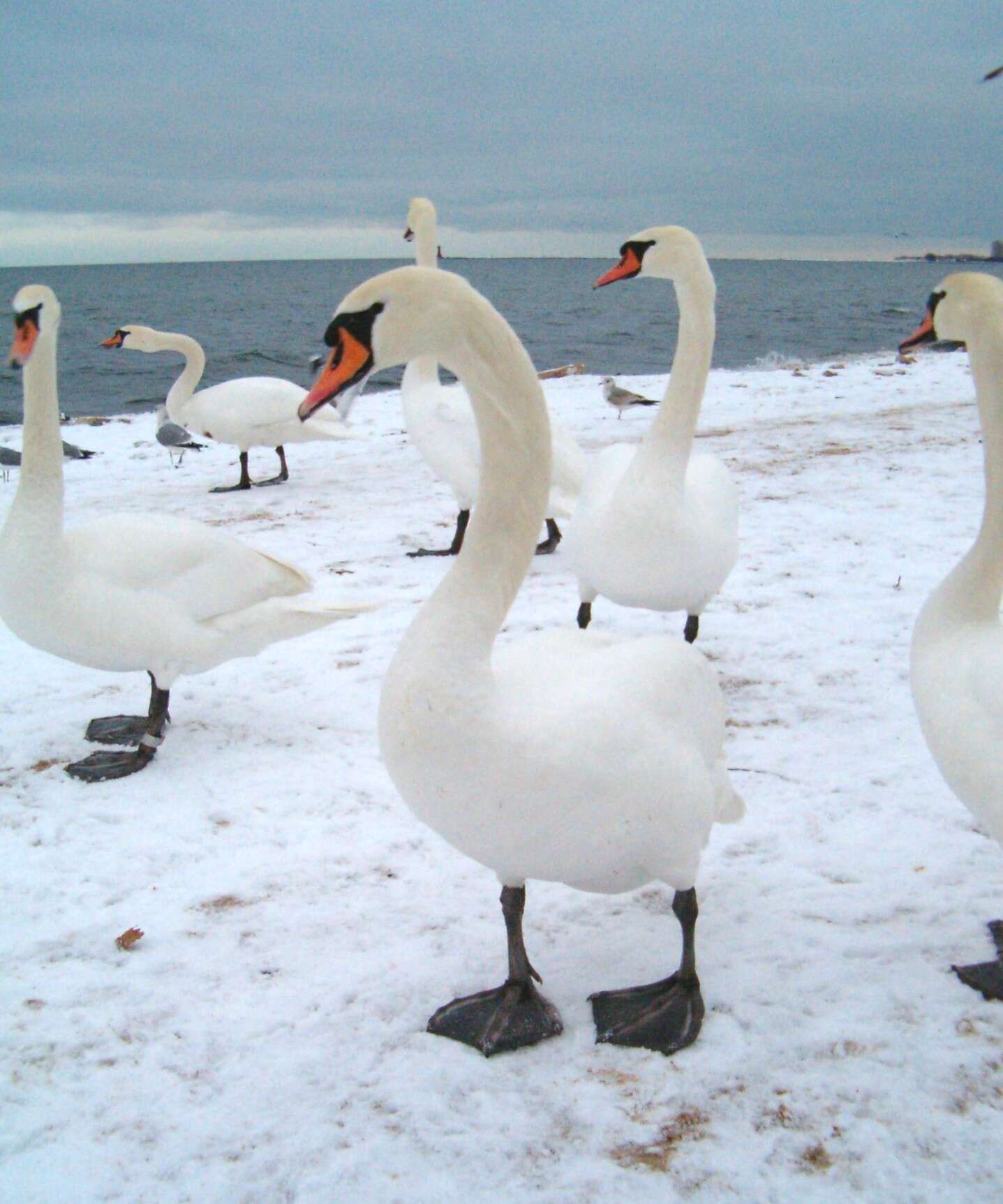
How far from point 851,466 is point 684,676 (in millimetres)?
6794

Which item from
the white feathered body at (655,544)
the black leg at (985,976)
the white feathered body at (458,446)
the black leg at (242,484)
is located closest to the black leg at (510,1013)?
the black leg at (985,976)

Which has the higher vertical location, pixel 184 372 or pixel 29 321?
pixel 29 321

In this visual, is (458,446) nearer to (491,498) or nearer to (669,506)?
(669,506)

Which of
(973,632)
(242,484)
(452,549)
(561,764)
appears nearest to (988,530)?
(973,632)

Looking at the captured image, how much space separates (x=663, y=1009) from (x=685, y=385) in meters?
2.81

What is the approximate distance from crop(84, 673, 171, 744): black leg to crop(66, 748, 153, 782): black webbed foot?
166 mm

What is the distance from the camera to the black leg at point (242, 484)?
9.10 metres

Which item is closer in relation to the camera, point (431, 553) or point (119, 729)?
point (119, 729)

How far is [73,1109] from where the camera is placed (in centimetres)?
219

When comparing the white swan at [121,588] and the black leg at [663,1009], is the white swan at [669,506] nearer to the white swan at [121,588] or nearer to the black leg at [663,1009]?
the white swan at [121,588]

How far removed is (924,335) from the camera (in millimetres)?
2807

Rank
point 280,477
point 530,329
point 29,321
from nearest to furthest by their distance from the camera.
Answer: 1. point 29,321
2. point 280,477
3. point 530,329

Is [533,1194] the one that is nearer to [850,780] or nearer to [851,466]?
[850,780]

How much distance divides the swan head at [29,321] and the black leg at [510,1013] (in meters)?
2.93
